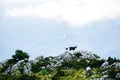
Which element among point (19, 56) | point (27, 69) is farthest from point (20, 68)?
point (19, 56)

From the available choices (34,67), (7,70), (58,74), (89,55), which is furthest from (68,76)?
(89,55)

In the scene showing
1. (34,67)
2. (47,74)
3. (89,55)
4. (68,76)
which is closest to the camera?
(68,76)

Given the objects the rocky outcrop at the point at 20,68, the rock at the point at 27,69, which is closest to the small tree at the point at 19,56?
the rocky outcrop at the point at 20,68

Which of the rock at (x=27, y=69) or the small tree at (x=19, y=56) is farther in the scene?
the small tree at (x=19, y=56)

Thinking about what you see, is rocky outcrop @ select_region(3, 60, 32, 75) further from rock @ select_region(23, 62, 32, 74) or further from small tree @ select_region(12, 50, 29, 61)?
small tree @ select_region(12, 50, 29, 61)

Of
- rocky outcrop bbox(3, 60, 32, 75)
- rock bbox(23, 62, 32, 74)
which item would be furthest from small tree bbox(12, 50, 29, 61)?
rock bbox(23, 62, 32, 74)

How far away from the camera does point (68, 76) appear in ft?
290

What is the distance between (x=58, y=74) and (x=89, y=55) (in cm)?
3030

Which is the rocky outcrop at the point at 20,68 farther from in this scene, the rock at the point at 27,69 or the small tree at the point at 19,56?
the small tree at the point at 19,56

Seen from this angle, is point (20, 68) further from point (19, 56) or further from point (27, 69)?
point (19, 56)

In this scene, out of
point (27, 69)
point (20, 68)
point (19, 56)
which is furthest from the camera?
point (19, 56)

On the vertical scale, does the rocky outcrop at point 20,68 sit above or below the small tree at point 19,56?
below

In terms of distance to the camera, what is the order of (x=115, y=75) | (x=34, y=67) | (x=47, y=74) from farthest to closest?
(x=34, y=67)
(x=47, y=74)
(x=115, y=75)

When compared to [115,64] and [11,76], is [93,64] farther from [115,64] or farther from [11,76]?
[11,76]
